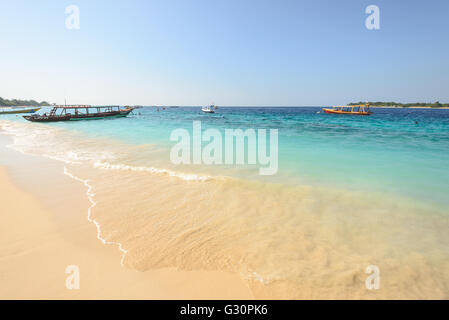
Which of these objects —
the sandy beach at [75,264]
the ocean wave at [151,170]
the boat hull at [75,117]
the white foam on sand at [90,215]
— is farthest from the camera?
the boat hull at [75,117]

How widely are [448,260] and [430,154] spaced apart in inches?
544

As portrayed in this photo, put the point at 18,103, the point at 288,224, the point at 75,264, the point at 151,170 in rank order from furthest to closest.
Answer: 1. the point at 18,103
2. the point at 151,170
3. the point at 288,224
4. the point at 75,264

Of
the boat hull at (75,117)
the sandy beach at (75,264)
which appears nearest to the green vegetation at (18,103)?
the boat hull at (75,117)

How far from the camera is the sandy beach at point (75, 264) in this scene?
10.1ft

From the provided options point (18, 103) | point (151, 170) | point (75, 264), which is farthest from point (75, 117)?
point (18, 103)

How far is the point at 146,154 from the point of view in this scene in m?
13.0

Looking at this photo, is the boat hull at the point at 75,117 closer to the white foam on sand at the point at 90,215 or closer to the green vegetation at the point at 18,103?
the white foam on sand at the point at 90,215

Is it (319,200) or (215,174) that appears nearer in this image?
(319,200)

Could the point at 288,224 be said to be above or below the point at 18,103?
below

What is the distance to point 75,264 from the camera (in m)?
3.66

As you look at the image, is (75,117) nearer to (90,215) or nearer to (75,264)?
(90,215)
